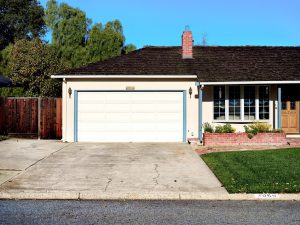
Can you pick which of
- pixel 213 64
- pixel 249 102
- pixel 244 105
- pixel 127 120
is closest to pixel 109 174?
pixel 127 120

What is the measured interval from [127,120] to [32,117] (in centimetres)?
457

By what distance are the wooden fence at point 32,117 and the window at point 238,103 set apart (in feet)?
23.8

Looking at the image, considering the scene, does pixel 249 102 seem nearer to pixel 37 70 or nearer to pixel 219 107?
pixel 219 107

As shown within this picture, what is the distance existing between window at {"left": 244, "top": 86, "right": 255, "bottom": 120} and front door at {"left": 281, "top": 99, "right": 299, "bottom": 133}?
143 cm

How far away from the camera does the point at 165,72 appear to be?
19.3m

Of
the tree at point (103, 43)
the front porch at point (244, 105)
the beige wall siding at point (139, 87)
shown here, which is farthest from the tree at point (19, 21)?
the front porch at point (244, 105)

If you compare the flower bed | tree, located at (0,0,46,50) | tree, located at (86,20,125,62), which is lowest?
the flower bed

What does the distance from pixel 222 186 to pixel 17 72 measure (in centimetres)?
2725

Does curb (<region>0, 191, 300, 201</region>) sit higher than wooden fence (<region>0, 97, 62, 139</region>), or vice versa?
wooden fence (<region>0, 97, 62, 139</region>)

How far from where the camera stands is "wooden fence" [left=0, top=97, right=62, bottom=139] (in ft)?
65.8

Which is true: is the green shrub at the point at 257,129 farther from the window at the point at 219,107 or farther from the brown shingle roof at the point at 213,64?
the brown shingle roof at the point at 213,64

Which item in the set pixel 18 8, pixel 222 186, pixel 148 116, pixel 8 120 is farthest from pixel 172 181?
pixel 18 8

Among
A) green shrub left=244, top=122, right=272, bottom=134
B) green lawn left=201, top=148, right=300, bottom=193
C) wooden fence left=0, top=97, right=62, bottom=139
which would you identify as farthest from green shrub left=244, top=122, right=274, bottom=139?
wooden fence left=0, top=97, right=62, bottom=139

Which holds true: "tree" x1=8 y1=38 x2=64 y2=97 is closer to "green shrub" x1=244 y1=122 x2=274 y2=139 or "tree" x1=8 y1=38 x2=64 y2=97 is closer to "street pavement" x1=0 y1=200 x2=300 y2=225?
"green shrub" x1=244 y1=122 x2=274 y2=139
